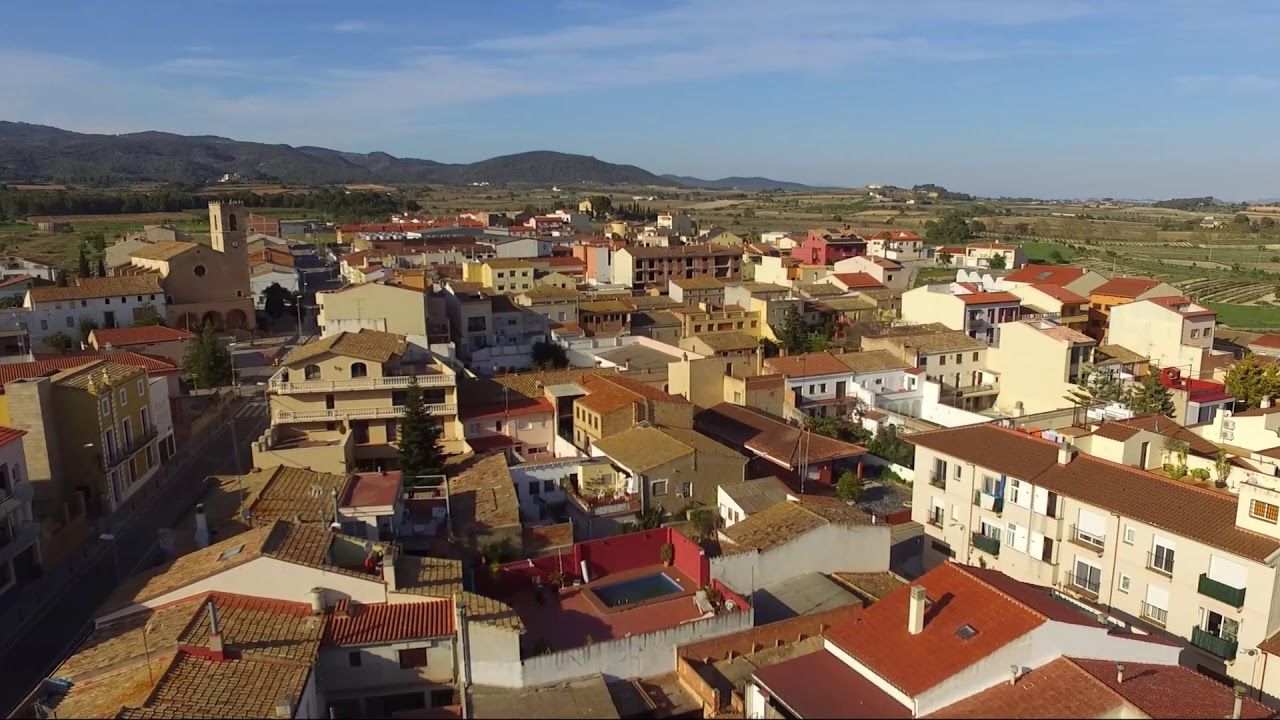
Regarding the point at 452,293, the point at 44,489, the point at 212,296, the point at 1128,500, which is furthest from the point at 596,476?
the point at 212,296

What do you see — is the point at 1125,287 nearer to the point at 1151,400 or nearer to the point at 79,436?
the point at 1151,400

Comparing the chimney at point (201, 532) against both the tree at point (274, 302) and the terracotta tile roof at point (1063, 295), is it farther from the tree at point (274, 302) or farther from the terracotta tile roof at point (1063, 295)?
the terracotta tile roof at point (1063, 295)

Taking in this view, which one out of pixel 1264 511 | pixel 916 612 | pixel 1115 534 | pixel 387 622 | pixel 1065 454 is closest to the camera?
pixel 916 612

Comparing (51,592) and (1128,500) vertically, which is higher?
(1128,500)

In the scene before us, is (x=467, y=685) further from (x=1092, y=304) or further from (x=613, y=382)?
(x=1092, y=304)

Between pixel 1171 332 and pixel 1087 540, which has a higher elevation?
pixel 1171 332

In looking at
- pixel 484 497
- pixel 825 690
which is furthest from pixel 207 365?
pixel 825 690

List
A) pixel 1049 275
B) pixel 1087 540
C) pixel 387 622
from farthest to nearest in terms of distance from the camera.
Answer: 1. pixel 1049 275
2. pixel 1087 540
3. pixel 387 622
